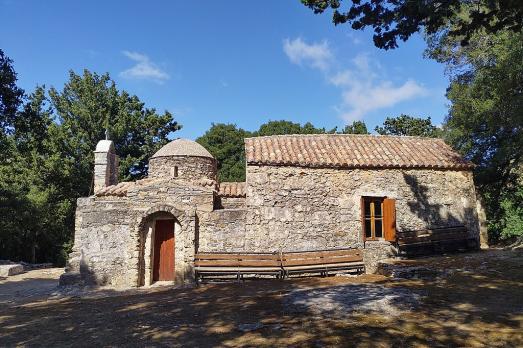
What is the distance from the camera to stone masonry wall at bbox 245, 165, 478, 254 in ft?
44.7

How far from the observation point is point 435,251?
46.1 feet

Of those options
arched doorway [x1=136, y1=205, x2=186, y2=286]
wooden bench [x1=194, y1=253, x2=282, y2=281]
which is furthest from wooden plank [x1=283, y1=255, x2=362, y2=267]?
arched doorway [x1=136, y1=205, x2=186, y2=286]

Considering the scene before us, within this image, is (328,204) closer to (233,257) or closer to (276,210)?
(276,210)

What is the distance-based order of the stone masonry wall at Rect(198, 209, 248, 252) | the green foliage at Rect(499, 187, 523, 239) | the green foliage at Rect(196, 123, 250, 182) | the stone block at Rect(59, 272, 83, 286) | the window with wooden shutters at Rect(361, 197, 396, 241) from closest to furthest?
the stone masonry wall at Rect(198, 209, 248, 252)
the stone block at Rect(59, 272, 83, 286)
the window with wooden shutters at Rect(361, 197, 396, 241)
the green foliage at Rect(499, 187, 523, 239)
the green foliage at Rect(196, 123, 250, 182)

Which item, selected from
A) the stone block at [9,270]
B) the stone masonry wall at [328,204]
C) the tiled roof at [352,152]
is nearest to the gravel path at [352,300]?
the stone masonry wall at [328,204]

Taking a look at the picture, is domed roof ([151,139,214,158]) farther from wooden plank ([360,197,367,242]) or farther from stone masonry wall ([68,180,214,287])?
wooden plank ([360,197,367,242])

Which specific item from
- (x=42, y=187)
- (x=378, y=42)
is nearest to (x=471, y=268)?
(x=378, y=42)

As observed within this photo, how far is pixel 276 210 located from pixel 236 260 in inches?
91.0

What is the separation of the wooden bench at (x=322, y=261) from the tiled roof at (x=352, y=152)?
3167 mm

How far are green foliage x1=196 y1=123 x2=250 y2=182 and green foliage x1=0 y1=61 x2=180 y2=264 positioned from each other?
7.00 meters

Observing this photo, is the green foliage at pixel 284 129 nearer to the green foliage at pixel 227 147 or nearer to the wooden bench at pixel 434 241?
the green foliage at pixel 227 147

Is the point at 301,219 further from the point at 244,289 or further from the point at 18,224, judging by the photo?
the point at 18,224

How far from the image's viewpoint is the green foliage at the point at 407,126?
39719mm

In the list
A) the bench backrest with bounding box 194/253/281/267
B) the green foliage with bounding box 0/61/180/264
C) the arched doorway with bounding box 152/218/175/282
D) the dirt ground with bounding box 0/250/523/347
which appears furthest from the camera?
the green foliage with bounding box 0/61/180/264
